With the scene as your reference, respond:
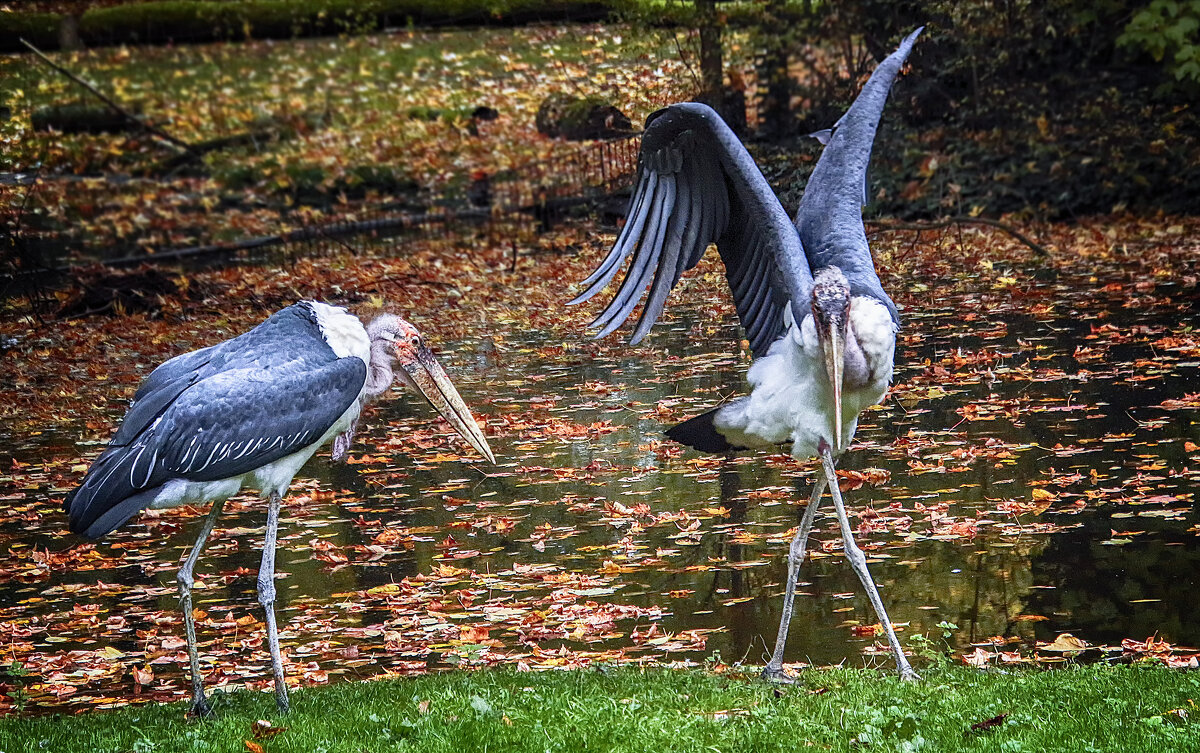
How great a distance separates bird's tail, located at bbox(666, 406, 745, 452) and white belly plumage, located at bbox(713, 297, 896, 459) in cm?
5

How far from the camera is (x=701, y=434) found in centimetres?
553

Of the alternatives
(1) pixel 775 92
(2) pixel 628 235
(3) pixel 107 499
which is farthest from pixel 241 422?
(1) pixel 775 92

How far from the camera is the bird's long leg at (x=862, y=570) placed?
4.63 meters

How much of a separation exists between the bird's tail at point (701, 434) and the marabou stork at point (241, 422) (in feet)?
2.84

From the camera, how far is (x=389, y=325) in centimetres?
523

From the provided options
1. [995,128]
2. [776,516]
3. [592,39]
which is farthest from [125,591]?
[592,39]

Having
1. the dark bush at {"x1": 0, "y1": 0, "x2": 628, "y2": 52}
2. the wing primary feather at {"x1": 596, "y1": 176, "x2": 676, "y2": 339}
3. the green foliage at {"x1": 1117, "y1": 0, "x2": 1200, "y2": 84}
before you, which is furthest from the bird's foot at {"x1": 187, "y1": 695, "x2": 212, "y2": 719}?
the dark bush at {"x1": 0, "y1": 0, "x2": 628, "y2": 52}

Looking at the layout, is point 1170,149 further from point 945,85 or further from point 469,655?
point 469,655

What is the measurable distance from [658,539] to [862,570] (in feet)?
5.48

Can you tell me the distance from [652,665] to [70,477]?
459cm

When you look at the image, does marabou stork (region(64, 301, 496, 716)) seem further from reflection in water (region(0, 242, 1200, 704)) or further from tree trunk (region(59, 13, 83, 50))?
tree trunk (region(59, 13, 83, 50))

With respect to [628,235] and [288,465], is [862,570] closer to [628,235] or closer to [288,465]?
[628,235]

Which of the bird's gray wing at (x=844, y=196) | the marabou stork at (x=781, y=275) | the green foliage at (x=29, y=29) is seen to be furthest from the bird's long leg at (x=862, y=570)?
the green foliage at (x=29, y=29)

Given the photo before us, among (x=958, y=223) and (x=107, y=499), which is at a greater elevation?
(x=958, y=223)
